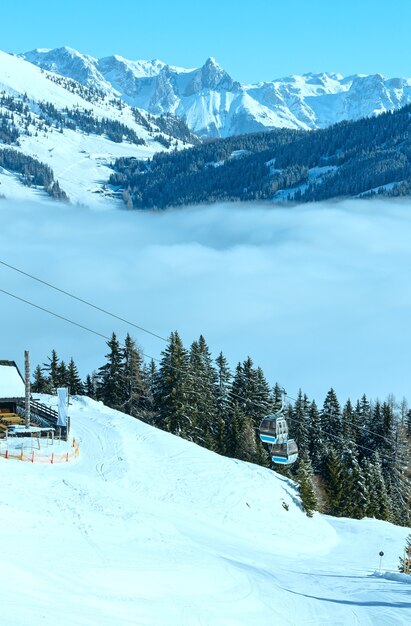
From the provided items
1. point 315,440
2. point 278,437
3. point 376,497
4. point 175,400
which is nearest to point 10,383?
point 175,400

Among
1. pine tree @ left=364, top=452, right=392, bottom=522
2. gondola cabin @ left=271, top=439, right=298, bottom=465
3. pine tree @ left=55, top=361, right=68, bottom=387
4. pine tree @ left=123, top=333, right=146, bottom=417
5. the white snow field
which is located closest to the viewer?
the white snow field

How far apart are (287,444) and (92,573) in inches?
837

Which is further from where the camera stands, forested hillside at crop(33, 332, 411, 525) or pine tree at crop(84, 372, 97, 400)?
pine tree at crop(84, 372, 97, 400)

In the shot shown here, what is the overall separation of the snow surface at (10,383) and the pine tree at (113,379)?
13929 millimetres

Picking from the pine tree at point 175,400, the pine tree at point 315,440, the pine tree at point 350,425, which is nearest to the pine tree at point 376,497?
the pine tree at point 315,440

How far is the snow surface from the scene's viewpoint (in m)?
53.0

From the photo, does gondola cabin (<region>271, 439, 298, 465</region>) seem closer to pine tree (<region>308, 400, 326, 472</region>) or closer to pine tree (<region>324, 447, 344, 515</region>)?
pine tree (<region>324, 447, 344, 515</region>)

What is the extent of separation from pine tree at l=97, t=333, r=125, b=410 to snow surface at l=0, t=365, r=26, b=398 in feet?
45.7

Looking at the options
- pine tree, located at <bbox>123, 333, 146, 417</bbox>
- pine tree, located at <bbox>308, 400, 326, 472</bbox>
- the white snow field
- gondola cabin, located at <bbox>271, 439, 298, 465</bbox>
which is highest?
pine tree, located at <bbox>123, 333, 146, 417</bbox>

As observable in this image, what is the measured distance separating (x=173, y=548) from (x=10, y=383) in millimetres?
29430

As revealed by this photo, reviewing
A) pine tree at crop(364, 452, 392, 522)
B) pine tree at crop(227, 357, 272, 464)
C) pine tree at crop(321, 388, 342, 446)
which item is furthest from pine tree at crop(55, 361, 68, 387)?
pine tree at crop(364, 452, 392, 522)

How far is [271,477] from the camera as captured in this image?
48688 mm

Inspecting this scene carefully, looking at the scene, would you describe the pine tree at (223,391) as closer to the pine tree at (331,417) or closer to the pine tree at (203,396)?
the pine tree at (203,396)

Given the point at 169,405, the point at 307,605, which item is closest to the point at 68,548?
the point at 307,605
